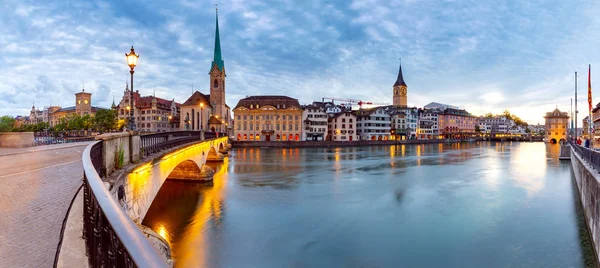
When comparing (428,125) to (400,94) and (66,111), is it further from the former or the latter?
(66,111)

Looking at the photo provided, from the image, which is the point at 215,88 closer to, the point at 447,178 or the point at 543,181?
the point at 447,178

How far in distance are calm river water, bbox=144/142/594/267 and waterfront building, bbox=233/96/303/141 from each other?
62832mm

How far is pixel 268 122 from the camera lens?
9569 cm

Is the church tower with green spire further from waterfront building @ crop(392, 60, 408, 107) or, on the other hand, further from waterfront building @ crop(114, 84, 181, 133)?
waterfront building @ crop(392, 60, 408, 107)

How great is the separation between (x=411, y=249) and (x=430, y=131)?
137 meters

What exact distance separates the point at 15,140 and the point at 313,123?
261ft

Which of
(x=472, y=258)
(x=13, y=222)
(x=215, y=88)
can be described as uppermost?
(x=215, y=88)

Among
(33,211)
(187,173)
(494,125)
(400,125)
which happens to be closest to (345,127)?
(400,125)

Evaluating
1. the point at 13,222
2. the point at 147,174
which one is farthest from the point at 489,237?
the point at 13,222

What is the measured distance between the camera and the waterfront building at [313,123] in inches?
3846

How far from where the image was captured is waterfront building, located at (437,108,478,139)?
157750 mm

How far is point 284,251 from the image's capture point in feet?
48.7

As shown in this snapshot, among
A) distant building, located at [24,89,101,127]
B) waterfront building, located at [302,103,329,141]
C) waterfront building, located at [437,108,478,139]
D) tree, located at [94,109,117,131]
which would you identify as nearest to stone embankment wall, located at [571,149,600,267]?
waterfront building, located at [302,103,329,141]

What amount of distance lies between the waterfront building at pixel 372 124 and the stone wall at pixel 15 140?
91667 millimetres
